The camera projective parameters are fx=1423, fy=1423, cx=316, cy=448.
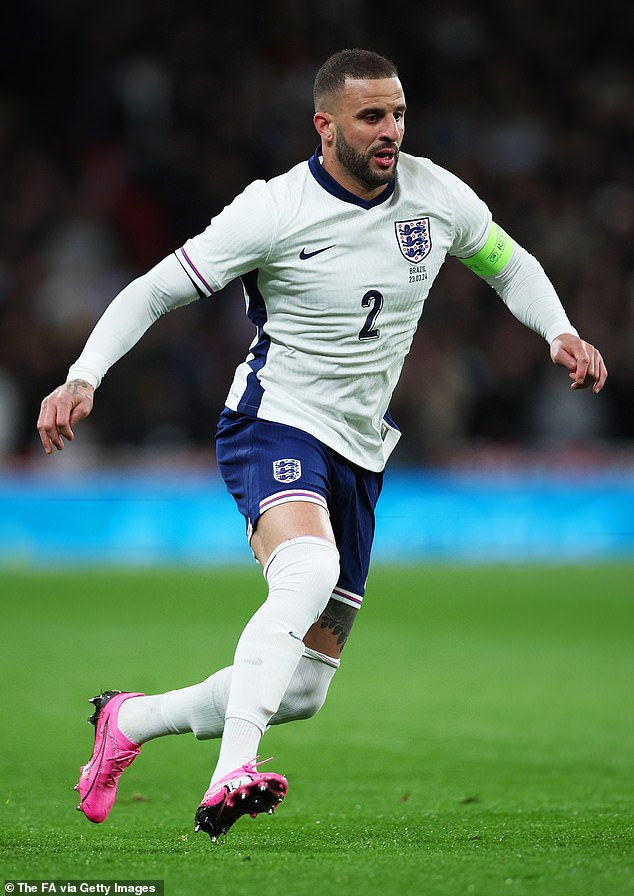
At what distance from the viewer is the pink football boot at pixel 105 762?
4.73 meters

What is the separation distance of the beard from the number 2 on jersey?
1.17 feet

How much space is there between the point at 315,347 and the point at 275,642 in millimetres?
1029

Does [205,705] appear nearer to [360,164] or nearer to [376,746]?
[360,164]

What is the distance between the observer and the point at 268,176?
16.9 metres

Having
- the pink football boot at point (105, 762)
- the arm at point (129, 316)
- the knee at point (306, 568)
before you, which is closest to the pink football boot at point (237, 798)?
the knee at point (306, 568)

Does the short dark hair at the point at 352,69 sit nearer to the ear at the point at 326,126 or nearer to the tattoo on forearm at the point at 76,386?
the ear at the point at 326,126

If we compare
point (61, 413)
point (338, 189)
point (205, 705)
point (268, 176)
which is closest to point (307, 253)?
point (338, 189)

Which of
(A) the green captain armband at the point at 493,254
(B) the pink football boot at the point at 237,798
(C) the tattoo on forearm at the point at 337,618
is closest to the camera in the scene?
(B) the pink football boot at the point at 237,798

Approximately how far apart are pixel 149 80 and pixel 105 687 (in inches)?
420

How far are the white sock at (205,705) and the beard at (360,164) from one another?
1.58 m

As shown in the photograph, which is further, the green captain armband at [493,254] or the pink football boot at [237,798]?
the green captain armband at [493,254]

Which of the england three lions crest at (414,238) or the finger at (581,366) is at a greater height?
the england three lions crest at (414,238)

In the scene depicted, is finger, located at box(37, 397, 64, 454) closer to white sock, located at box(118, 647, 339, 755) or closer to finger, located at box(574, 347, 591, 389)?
white sock, located at box(118, 647, 339, 755)

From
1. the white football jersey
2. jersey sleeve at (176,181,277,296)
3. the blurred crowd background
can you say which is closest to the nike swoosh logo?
the white football jersey
